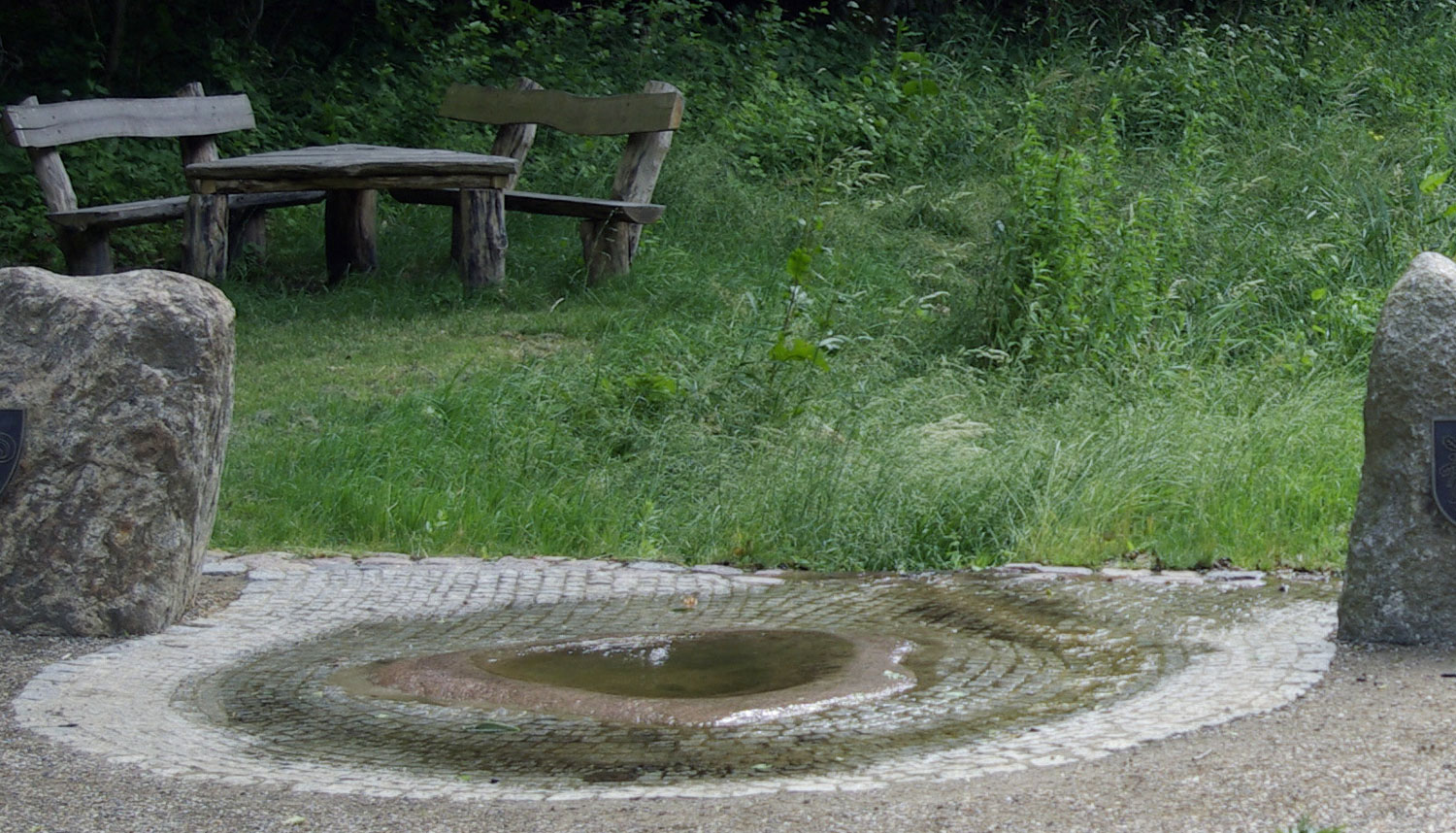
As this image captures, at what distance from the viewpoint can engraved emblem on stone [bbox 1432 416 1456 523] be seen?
12.2 ft

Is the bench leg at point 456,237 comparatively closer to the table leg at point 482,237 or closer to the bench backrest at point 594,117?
the table leg at point 482,237

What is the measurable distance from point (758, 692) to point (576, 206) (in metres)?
5.88

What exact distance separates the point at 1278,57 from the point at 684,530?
28.9 ft

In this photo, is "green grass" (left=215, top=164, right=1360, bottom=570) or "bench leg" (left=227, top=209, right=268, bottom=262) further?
"bench leg" (left=227, top=209, right=268, bottom=262)

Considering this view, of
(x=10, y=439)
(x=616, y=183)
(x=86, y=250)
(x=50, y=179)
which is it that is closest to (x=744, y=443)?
(x=10, y=439)

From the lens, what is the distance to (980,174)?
443 inches

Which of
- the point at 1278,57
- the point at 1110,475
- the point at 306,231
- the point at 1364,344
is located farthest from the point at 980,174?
the point at 1110,475

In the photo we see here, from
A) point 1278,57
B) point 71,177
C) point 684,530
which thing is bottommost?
point 684,530

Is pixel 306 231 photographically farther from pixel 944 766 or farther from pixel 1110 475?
pixel 944 766

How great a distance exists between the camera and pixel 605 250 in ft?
30.3

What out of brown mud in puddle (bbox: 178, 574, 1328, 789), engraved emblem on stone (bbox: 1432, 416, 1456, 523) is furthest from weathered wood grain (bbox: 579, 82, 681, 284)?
engraved emblem on stone (bbox: 1432, 416, 1456, 523)

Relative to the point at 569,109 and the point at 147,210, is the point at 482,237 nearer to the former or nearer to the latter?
the point at 569,109

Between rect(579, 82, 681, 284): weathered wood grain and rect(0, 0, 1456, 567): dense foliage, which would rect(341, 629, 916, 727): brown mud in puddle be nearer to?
rect(0, 0, 1456, 567): dense foliage

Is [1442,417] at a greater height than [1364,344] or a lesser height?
greater
